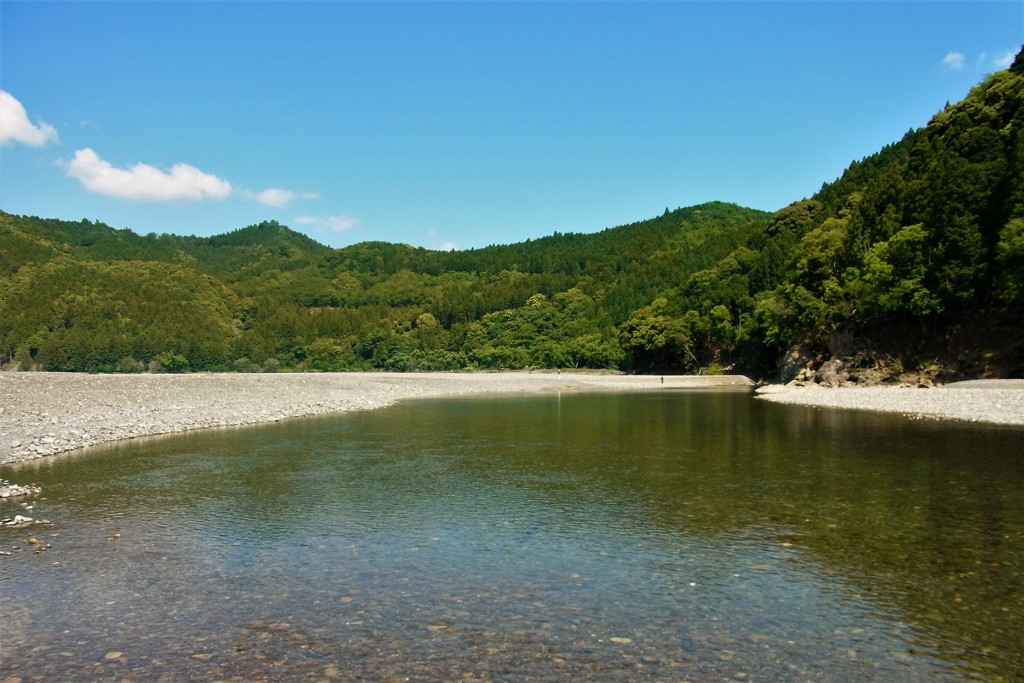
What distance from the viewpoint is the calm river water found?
7812mm

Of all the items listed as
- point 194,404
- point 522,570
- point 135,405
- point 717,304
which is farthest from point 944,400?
point 717,304

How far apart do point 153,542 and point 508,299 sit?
17790 cm

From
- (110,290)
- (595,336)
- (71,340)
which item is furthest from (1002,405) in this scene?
(110,290)

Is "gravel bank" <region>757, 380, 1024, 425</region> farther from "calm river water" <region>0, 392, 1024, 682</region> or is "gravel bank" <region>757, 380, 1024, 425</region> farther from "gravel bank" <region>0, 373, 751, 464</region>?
"gravel bank" <region>0, 373, 751, 464</region>

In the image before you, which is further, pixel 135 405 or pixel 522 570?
pixel 135 405

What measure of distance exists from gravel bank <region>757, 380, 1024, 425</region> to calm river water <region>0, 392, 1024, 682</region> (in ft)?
45.6

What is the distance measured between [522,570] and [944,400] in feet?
138

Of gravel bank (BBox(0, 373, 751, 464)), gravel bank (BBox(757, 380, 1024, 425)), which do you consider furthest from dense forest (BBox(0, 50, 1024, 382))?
gravel bank (BBox(0, 373, 751, 464))

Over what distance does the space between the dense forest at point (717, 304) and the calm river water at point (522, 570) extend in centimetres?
4242

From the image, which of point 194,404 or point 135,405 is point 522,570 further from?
point 194,404

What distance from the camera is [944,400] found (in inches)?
1687

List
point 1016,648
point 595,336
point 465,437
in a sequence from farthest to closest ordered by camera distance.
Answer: point 595,336 < point 465,437 < point 1016,648

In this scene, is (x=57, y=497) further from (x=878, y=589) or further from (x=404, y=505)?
(x=878, y=589)

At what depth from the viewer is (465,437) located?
3159cm
